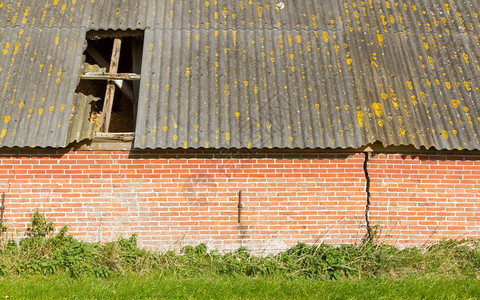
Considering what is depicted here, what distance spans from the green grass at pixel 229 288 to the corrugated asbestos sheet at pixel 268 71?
166 cm

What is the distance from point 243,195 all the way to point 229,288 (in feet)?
4.36

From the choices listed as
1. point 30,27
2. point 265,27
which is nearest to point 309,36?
point 265,27

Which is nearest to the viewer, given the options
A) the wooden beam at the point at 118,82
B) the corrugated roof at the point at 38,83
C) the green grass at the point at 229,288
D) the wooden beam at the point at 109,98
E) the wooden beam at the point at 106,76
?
the green grass at the point at 229,288

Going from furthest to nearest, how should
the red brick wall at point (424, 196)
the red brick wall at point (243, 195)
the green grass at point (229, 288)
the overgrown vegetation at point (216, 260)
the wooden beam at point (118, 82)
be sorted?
the wooden beam at point (118, 82) < the red brick wall at point (424, 196) < the red brick wall at point (243, 195) < the overgrown vegetation at point (216, 260) < the green grass at point (229, 288)

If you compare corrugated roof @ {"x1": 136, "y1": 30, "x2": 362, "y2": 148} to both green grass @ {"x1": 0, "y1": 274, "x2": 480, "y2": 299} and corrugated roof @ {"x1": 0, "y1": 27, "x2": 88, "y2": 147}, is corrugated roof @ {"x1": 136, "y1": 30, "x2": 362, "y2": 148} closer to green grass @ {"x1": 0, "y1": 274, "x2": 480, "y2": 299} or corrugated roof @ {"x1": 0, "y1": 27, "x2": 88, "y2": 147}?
corrugated roof @ {"x1": 0, "y1": 27, "x2": 88, "y2": 147}

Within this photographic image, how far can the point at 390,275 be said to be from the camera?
5.12 metres

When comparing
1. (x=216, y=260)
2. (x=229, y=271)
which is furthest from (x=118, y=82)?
(x=229, y=271)

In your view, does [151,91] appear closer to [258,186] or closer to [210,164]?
[210,164]

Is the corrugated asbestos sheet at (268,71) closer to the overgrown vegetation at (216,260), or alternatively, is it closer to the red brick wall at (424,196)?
the red brick wall at (424,196)

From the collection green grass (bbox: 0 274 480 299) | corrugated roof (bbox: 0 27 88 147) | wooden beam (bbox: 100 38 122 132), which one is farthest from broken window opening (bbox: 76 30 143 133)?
green grass (bbox: 0 274 480 299)

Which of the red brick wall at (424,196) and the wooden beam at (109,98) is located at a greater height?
the wooden beam at (109,98)

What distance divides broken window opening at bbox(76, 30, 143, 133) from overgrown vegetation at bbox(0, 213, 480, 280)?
5.38 feet

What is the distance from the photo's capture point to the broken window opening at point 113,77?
595 centimetres

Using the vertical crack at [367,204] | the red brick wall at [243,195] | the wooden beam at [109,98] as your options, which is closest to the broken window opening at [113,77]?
the wooden beam at [109,98]
